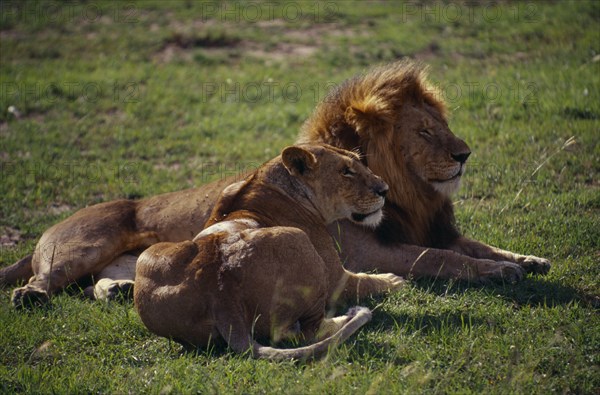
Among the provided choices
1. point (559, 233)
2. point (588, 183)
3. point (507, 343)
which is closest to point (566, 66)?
point (588, 183)

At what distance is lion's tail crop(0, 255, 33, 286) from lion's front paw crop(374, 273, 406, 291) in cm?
262

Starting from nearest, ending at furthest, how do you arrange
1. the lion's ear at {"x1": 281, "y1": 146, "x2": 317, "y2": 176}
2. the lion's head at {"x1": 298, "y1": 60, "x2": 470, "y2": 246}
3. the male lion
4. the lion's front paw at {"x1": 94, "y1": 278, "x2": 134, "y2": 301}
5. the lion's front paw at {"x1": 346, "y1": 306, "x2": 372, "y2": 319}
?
the lion's front paw at {"x1": 346, "y1": 306, "x2": 372, "y2": 319}, the lion's ear at {"x1": 281, "y1": 146, "x2": 317, "y2": 176}, the lion's front paw at {"x1": 94, "y1": 278, "x2": 134, "y2": 301}, the male lion, the lion's head at {"x1": 298, "y1": 60, "x2": 470, "y2": 246}

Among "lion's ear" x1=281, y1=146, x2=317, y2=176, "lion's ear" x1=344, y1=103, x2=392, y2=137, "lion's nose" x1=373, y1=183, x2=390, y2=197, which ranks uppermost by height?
"lion's ear" x1=344, y1=103, x2=392, y2=137

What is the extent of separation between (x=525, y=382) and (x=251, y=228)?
64.7 inches

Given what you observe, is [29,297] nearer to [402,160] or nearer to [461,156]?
[402,160]

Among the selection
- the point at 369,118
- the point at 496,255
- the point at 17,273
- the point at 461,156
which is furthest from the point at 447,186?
the point at 17,273

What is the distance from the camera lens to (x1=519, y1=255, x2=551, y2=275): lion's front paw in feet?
17.4

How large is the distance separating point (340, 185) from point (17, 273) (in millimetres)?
2557

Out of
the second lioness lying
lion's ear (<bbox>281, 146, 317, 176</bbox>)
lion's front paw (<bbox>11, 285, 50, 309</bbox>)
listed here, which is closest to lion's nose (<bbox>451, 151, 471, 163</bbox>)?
lion's ear (<bbox>281, 146, 317, 176</bbox>)

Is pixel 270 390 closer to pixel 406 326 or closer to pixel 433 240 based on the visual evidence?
pixel 406 326

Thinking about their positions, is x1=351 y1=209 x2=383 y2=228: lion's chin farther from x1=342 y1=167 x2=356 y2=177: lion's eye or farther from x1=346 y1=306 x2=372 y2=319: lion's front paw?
x1=346 y1=306 x2=372 y2=319: lion's front paw

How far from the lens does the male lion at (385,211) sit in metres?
5.59

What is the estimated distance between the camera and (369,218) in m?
5.18

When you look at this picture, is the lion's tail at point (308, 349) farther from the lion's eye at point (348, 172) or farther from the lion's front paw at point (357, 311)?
the lion's eye at point (348, 172)
